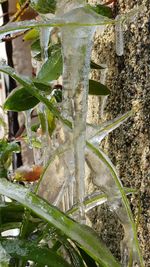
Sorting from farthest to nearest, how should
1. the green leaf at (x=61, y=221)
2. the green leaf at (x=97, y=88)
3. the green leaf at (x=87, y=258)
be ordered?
the green leaf at (x=97, y=88)
the green leaf at (x=87, y=258)
the green leaf at (x=61, y=221)

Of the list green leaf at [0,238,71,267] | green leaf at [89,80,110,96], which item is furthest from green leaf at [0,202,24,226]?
green leaf at [89,80,110,96]

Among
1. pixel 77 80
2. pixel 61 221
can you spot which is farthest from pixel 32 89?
pixel 61 221

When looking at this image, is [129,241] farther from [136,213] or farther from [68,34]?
[68,34]

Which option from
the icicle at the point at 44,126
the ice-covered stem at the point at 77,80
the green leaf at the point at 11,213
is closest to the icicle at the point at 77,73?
the ice-covered stem at the point at 77,80

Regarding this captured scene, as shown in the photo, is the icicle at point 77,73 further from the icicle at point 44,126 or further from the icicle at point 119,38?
the icicle at point 44,126

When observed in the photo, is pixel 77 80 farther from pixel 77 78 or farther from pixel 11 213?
pixel 11 213

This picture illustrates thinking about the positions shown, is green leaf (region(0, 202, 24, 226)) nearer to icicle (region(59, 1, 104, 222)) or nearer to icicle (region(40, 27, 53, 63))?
icicle (region(59, 1, 104, 222))

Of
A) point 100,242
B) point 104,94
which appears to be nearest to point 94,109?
point 104,94
